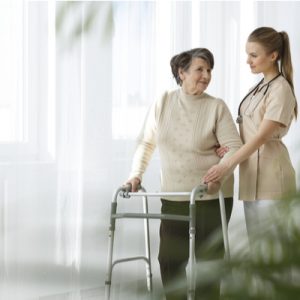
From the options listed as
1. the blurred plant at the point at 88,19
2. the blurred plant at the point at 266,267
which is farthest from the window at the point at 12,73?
the blurred plant at the point at 266,267

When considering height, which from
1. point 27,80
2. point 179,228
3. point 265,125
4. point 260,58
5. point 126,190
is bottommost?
point 179,228

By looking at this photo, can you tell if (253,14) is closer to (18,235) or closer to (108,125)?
(108,125)

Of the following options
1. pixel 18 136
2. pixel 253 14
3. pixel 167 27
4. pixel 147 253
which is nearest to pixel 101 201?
pixel 147 253

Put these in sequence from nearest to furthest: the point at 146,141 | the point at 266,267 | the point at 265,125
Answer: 1. the point at 266,267
2. the point at 265,125
3. the point at 146,141

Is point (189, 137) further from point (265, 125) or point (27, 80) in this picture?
point (27, 80)

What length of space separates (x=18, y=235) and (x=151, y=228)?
81 centimetres

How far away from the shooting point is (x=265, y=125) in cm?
295

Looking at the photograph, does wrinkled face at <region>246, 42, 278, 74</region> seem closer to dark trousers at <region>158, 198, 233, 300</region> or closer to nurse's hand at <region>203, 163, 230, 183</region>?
nurse's hand at <region>203, 163, 230, 183</region>

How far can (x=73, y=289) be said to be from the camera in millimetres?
3414

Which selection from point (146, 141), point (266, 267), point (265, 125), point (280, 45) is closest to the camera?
point (266, 267)

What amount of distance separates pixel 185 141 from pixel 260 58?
0.47m

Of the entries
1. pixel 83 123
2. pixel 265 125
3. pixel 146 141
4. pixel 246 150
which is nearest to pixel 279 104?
pixel 265 125

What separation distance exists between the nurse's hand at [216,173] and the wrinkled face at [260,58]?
1.46ft

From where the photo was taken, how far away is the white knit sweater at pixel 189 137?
121 inches
